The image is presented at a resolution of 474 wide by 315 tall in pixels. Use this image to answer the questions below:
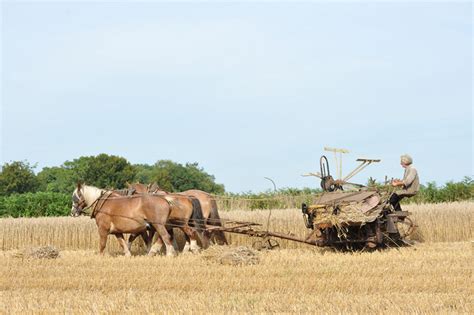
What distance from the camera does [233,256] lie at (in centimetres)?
1552

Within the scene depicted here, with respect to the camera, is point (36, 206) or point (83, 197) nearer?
point (83, 197)

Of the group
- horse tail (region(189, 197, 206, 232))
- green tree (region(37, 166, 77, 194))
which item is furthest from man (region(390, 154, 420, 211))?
green tree (region(37, 166, 77, 194))

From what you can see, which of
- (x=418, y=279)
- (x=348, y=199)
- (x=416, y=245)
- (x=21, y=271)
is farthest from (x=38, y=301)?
(x=416, y=245)

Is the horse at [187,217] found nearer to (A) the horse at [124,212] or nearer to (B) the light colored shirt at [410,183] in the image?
(A) the horse at [124,212]

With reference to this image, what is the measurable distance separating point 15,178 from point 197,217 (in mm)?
35506

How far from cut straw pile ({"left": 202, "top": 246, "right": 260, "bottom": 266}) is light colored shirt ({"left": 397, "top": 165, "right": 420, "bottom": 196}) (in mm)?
3734

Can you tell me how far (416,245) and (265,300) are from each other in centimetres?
858

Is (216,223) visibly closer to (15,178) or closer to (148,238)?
(148,238)

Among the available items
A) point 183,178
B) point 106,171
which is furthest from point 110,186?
point 183,178

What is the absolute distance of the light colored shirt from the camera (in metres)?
17.4

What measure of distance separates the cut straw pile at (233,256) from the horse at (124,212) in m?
2.55

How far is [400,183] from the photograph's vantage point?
17328 millimetres

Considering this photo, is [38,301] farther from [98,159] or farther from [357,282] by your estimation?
[98,159]

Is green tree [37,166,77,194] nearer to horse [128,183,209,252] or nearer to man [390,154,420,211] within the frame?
horse [128,183,209,252]
